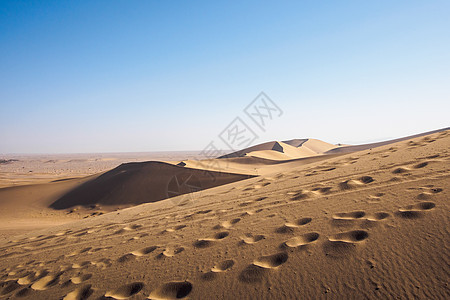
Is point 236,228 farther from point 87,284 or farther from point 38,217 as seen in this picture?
point 38,217

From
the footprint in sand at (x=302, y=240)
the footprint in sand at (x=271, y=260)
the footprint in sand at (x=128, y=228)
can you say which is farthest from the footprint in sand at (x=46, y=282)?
the footprint in sand at (x=302, y=240)

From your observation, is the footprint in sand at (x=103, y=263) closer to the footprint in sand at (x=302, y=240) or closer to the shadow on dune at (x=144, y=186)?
the footprint in sand at (x=302, y=240)

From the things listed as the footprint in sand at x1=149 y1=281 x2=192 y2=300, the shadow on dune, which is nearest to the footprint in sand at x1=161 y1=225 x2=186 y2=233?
the footprint in sand at x1=149 y1=281 x2=192 y2=300

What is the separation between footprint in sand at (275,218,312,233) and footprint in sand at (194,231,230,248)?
26.3 inches

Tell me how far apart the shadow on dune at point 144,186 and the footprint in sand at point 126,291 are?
8081 millimetres

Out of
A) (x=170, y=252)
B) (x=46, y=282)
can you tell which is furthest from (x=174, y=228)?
(x=46, y=282)

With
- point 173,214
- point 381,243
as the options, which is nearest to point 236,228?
point 381,243

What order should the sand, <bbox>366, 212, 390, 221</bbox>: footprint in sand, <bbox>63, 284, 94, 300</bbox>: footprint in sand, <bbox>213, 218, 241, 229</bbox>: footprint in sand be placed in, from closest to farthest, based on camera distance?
the sand < <bbox>63, 284, 94, 300</bbox>: footprint in sand < <bbox>366, 212, 390, 221</bbox>: footprint in sand < <bbox>213, 218, 241, 229</bbox>: footprint in sand

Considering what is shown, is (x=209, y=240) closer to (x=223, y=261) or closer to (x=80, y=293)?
(x=223, y=261)

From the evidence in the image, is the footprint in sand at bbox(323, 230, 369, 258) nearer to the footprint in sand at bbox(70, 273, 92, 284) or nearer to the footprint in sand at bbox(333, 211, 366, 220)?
the footprint in sand at bbox(333, 211, 366, 220)

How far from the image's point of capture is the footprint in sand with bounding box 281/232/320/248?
7.85ft

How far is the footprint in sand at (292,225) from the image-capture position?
9.02 ft

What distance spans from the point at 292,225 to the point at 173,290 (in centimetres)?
145

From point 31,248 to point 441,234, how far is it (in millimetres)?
5708
